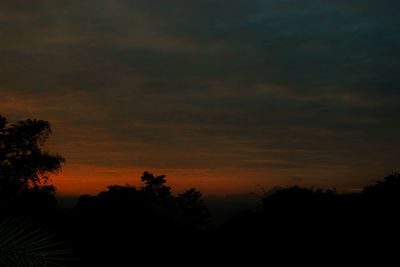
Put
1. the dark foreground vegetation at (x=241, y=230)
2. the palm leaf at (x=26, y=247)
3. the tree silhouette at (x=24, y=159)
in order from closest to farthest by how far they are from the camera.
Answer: the palm leaf at (x=26, y=247) < the dark foreground vegetation at (x=241, y=230) < the tree silhouette at (x=24, y=159)

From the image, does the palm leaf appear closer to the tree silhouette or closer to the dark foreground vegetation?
the dark foreground vegetation

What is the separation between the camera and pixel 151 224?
104ft

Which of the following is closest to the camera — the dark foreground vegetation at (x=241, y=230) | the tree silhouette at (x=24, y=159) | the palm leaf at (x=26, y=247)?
the palm leaf at (x=26, y=247)

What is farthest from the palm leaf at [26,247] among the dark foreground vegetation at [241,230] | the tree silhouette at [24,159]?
the tree silhouette at [24,159]

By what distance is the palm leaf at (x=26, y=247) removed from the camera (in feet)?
5.41

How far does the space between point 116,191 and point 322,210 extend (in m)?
17.3

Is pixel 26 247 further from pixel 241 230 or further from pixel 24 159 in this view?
pixel 24 159

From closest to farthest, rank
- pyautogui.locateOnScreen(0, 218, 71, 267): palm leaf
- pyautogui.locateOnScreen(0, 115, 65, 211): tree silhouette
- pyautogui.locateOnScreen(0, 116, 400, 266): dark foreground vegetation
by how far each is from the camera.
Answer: pyautogui.locateOnScreen(0, 218, 71, 267): palm leaf → pyautogui.locateOnScreen(0, 116, 400, 266): dark foreground vegetation → pyautogui.locateOnScreen(0, 115, 65, 211): tree silhouette

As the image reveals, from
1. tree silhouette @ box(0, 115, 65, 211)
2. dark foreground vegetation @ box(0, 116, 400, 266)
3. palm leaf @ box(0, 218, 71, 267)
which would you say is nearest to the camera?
palm leaf @ box(0, 218, 71, 267)

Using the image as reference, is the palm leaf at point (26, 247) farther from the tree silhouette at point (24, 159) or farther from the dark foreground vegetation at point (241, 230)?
the tree silhouette at point (24, 159)

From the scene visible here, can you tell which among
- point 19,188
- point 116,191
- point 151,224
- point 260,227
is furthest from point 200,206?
point 260,227

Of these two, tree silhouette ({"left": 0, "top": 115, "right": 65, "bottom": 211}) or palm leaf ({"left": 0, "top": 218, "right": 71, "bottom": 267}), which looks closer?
palm leaf ({"left": 0, "top": 218, "right": 71, "bottom": 267})

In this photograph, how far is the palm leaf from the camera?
165 cm

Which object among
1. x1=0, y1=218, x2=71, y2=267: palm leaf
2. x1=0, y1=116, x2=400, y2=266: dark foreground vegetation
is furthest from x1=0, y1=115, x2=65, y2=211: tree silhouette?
x1=0, y1=218, x2=71, y2=267: palm leaf
